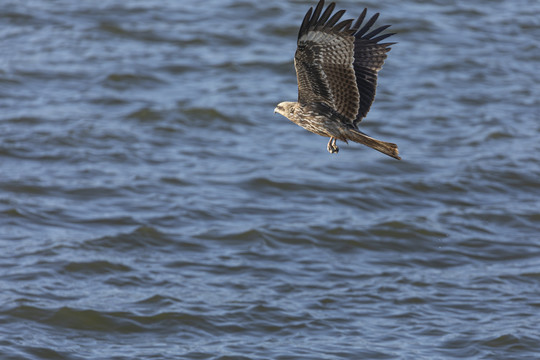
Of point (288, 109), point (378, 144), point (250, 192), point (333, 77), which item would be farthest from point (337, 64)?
point (250, 192)

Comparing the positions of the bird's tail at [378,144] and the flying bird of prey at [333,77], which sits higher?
the flying bird of prey at [333,77]

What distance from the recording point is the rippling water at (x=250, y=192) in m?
9.38

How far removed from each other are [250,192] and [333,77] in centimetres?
540

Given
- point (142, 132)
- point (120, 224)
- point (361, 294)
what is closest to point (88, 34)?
point (142, 132)

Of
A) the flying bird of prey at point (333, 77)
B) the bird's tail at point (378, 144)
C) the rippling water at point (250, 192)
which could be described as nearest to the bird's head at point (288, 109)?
the flying bird of prey at point (333, 77)

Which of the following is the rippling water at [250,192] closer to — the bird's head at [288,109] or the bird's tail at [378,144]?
the bird's head at [288,109]

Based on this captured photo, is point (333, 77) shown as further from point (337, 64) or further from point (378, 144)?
point (378, 144)

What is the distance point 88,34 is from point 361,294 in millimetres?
8121

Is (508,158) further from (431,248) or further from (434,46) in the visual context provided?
(434,46)

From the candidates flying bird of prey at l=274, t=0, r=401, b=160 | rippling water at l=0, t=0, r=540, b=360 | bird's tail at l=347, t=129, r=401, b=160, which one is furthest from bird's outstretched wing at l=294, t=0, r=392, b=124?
rippling water at l=0, t=0, r=540, b=360

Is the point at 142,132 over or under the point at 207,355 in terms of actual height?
over

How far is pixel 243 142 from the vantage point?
13.1 m

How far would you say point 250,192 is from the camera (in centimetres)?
1198

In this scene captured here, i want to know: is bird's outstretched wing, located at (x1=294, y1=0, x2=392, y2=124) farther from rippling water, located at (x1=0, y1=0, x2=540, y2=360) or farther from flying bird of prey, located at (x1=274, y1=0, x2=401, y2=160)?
rippling water, located at (x1=0, y1=0, x2=540, y2=360)
